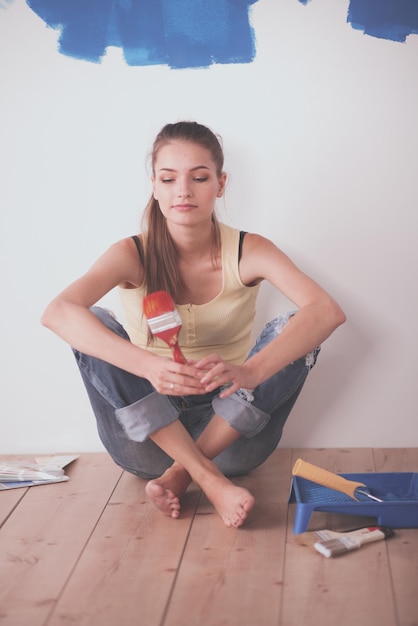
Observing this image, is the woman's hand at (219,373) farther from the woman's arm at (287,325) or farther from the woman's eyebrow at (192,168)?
the woman's eyebrow at (192,168)

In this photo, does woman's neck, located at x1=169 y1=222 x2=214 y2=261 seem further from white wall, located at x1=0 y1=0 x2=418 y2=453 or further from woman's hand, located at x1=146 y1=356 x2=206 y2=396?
woman's hand, located at x1=146 y1=356 x2=206 y2=396

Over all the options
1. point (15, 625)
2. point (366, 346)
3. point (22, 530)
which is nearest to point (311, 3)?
point (366, 346)

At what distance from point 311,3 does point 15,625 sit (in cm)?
179

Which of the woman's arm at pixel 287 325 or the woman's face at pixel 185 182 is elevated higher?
the woman's face at pixel 185 182

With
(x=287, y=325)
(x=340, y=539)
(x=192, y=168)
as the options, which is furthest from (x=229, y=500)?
(x=192, y=168)

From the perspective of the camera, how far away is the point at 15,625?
148 cm

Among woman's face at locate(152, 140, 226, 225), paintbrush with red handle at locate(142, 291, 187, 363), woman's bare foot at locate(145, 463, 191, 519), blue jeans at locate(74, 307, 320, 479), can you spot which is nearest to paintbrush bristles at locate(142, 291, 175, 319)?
paintbrush with red handle at locate(142, 291, 187, 363)

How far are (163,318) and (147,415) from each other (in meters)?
0.29

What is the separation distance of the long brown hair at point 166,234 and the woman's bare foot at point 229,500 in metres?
0.53

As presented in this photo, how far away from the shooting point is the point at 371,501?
1.90 meters

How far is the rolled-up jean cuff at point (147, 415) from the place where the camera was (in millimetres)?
1949

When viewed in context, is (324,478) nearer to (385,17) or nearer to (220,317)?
(220,317)

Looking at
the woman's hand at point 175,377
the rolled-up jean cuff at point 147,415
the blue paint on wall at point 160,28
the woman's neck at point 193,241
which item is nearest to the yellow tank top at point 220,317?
the woman's neck at point 193,241

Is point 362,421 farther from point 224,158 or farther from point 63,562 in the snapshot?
point 63,562
